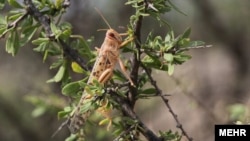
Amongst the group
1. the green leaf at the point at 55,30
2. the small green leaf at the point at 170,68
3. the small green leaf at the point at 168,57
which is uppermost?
the green leaf at the point at 55,30

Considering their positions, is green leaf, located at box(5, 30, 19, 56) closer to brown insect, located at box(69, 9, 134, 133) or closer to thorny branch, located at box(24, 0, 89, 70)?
thorny branch, located at box(24, 0, 89, 70)

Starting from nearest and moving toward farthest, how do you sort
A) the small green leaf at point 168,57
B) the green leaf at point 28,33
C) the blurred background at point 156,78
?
the small green leaf at point 168,57, the green leaf at point 28,33, the blurred background at point 156,78

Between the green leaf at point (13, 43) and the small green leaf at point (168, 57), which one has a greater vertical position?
the green leaf at point (13, 43)

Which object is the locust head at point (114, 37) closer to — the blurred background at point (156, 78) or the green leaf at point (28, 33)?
the green leaf at point (28, 33)

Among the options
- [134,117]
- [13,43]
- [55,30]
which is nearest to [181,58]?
[134,117]

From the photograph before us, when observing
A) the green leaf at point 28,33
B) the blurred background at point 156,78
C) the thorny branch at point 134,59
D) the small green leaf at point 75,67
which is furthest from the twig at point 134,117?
the blurred background at point 156,78

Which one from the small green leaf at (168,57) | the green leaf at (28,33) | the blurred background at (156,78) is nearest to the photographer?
the small green leaf at (168,57)

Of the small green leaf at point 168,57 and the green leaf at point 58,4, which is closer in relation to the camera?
the small green leaf at point 168,57

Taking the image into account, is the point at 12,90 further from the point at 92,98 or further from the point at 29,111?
the point at 92,98

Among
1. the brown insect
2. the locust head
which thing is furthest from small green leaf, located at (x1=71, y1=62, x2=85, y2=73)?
the locust head

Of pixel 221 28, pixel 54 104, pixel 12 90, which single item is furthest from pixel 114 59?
pixel 221 28
